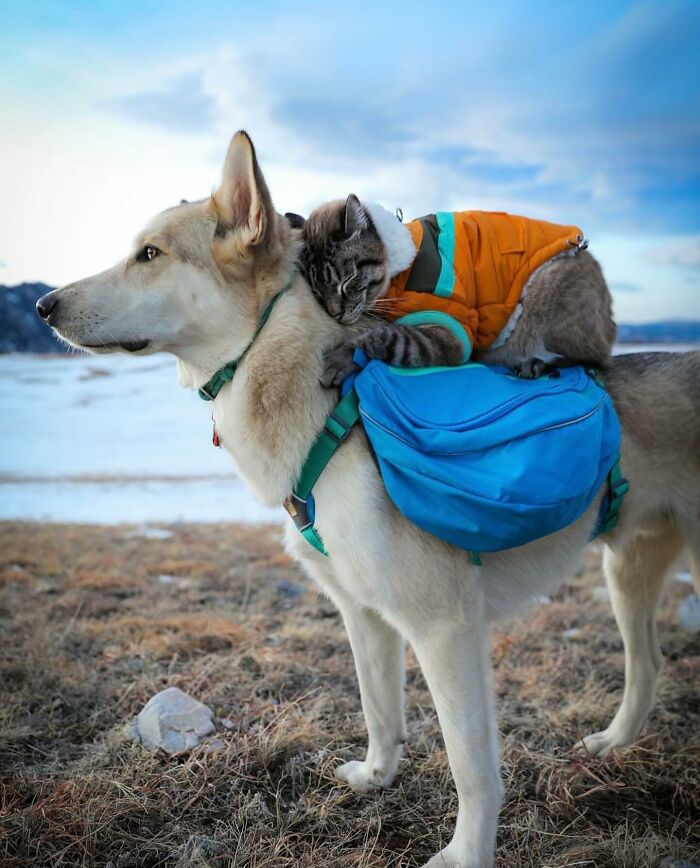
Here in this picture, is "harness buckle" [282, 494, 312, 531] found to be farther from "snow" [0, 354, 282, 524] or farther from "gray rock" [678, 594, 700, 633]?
"snow" [0, 354, 282, 524]

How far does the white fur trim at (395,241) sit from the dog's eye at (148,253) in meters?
0.77

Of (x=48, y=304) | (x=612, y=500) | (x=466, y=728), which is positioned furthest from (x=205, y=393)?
(x=612, y=500)

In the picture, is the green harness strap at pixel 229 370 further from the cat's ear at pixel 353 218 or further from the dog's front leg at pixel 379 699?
the dog's front leg at pixel 379 699

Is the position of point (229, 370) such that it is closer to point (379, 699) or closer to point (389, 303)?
point (389, 303)

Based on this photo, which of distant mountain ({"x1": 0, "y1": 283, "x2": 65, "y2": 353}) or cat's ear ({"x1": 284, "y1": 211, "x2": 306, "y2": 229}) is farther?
distant mountain ({"x1": 0, "y1": 283, "x2": 65, "y2": 353})

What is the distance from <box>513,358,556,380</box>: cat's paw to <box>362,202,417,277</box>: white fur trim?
616 millimetres

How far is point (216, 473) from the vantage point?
8148 mm

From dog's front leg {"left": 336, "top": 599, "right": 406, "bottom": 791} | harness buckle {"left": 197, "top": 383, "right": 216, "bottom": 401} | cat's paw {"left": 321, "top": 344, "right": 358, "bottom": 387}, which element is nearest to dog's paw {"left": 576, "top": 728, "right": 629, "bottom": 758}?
dog's front leg {"left": 336, "top": 599, "right": 406, "bottom": 791}

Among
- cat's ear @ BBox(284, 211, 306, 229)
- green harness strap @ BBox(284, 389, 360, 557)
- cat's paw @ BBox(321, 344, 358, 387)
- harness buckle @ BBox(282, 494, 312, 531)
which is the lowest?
harness buckle @ BBox(282, 494, 312, 531)

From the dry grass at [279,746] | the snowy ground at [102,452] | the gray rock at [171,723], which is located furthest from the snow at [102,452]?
the gray rock at [171,723]

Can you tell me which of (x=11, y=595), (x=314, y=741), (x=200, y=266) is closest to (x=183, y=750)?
(x=314, y=741)

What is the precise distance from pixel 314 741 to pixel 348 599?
997 millimetres

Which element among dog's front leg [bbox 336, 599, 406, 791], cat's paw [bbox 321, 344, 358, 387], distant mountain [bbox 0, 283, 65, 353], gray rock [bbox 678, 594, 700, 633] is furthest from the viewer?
distant mountain [bbox 0, 283, 65, 353]

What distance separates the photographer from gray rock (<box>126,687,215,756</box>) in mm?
3053
